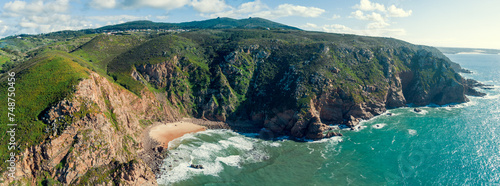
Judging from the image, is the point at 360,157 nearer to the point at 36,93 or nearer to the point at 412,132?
the point at 412,132

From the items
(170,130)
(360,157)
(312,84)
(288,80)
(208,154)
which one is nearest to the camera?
(360,157)

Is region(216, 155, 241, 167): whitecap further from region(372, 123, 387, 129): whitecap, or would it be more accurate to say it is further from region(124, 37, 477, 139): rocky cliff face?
region(372, 123, 387, 129): whitecap

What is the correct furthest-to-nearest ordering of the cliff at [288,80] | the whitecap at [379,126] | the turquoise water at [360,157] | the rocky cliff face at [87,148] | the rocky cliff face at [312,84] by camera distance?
the cliff at [288,80]
the rocky cliff face at [312,84]
the whitecap at [379,126]
the turquoise water at [360,157]
the rocky cliff face at [87,148]

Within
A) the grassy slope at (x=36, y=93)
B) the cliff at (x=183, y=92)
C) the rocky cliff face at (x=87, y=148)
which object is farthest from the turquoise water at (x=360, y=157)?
the grassy slope at (x=36, y=93)

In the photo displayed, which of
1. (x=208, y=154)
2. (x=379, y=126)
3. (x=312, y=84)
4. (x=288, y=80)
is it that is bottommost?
(x=208, y=154)

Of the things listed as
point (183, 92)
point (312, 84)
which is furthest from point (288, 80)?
point (183, 92)

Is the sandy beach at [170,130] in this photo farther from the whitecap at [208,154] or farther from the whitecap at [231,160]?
the whitecap at [231,160]

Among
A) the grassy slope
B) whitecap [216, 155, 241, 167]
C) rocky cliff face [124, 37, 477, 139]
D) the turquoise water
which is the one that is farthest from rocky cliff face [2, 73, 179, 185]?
rocky cliff face [124, 37, 477, 139]

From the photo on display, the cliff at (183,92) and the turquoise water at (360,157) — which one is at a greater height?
the cliff at (183,92)
